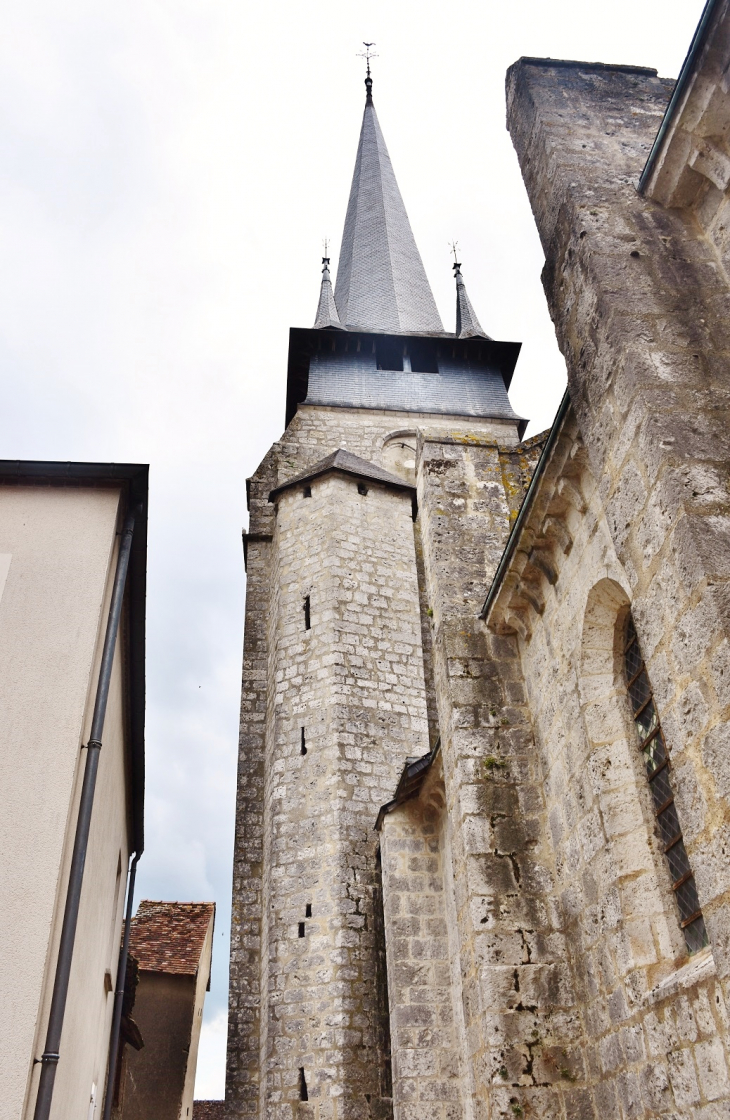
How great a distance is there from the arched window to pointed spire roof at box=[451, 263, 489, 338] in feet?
54.2

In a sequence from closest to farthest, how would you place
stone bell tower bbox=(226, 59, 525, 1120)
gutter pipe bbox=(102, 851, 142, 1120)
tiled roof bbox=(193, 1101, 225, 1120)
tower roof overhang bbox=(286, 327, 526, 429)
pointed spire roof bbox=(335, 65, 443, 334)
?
gutter pipe bbox=(102, 851, 142, 1120)
stone bell tower bbox=(226, 59, 525, 1120)
tiled roof bbox=(193, 1101, 225, 1120)
tower roof overhang bbox=(286, 327, 526, 429)
pointed spire roof bbox=(335, 65, 443, 334)

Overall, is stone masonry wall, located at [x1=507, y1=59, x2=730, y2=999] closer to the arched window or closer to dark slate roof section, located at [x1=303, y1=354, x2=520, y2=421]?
the arched window

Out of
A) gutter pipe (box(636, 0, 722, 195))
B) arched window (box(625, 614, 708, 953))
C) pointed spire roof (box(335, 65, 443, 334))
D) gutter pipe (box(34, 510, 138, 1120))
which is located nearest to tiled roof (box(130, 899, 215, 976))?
gutter pipe (box(34, 510, 138, 1120))

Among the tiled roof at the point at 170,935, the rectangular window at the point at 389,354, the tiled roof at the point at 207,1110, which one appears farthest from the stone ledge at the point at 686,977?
the tiled roof at the point at 207,1110

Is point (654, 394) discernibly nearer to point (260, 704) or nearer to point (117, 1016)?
point (117, 1016)

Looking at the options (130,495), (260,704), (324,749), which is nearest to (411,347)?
(260,704)

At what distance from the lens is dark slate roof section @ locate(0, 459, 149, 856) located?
4.89m

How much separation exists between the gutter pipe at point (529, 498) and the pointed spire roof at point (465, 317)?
50.7 ft

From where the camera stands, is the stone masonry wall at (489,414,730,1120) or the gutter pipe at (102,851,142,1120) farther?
the gutter pipe at (102,851,142,1120)

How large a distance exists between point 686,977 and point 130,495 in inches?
147

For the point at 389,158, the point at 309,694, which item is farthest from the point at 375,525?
the point at 389,158

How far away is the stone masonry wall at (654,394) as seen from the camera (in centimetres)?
246

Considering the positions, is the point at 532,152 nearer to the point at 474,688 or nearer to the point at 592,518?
the point at 592,518

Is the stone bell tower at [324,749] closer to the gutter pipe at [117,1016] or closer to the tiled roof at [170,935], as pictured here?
the gutter pipe at [117,1016]
